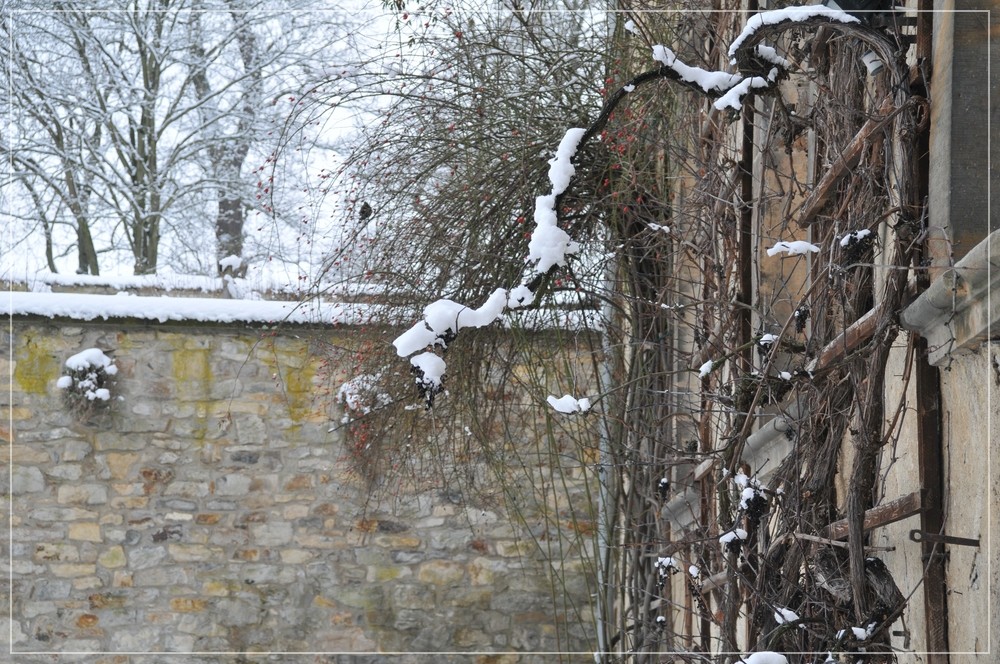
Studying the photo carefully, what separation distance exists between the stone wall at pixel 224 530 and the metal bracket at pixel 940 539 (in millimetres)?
4076

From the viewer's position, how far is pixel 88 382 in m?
5.82

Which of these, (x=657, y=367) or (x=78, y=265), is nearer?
(x=657, y=367)

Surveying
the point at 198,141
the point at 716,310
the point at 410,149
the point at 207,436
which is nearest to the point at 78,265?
the point at 198,141

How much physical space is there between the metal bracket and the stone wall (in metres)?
4.08

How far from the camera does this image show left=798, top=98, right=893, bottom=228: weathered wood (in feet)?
6.82

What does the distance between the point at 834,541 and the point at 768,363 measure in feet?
1.35

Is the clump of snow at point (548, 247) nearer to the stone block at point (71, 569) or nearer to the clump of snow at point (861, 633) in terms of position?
the clump of snow at point (861, 633)

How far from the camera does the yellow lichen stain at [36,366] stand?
231 inches

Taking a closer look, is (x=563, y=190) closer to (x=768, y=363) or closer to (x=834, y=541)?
(x=768, y=363)

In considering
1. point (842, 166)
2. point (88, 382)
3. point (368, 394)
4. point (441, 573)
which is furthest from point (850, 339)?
point (88, 382)

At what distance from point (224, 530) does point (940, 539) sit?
4.67 metres

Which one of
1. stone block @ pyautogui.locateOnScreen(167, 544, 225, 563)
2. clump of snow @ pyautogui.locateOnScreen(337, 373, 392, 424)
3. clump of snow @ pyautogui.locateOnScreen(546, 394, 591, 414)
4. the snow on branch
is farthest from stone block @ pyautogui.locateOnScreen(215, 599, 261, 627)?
the snow on branch

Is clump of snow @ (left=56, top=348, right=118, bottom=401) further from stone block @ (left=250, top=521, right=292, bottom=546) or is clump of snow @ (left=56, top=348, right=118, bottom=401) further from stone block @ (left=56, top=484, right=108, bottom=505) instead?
stone block @ (left=250, top=521, right=292, bottom=546)

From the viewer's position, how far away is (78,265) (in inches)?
408
